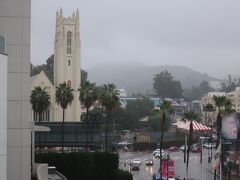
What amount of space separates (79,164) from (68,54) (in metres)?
65.5

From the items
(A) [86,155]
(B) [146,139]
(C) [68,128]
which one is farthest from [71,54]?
(A) [86,155]

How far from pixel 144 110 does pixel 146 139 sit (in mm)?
38193

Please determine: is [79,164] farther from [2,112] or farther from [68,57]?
[68,57]

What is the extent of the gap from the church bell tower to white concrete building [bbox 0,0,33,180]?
72463mm

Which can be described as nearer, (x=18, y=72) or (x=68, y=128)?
(x=18, y=72)

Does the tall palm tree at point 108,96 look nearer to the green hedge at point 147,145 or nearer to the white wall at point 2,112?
the white wall at point 2,112

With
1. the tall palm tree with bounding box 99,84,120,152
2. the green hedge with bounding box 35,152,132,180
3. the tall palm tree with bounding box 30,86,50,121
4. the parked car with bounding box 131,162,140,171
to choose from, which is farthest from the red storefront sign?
the parked car with bounding box 131,162,140,171

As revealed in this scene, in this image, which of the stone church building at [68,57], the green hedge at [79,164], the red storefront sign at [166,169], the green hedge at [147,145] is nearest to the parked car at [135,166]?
the red storefront sign at [166,169]

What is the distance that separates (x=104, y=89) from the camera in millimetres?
72812

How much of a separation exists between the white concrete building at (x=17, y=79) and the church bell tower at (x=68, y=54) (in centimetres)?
7246

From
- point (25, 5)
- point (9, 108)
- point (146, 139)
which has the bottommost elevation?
point (146, 139)

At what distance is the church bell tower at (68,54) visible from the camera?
11925 cm

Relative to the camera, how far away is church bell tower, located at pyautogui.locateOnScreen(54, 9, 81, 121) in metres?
119

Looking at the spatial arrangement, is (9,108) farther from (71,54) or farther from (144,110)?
(144,110)
